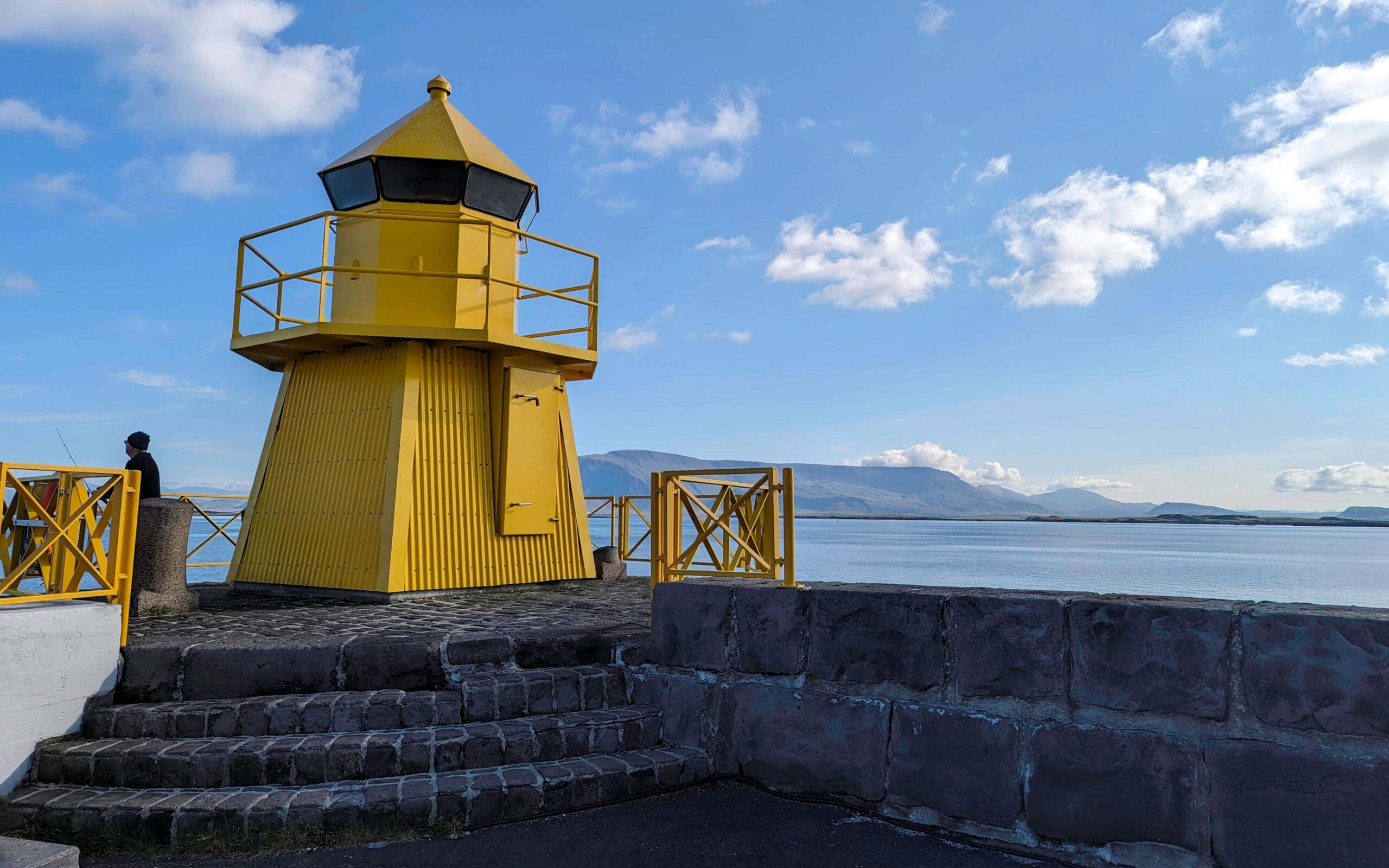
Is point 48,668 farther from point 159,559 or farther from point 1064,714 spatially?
point 1064,714

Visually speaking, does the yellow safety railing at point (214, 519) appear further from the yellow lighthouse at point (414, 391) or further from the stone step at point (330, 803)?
the stone step at point (330, 803)

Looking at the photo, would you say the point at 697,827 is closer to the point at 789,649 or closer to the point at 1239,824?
the point at 789,649

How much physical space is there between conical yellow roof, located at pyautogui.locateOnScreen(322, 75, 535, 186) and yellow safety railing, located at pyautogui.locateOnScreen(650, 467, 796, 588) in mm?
5772

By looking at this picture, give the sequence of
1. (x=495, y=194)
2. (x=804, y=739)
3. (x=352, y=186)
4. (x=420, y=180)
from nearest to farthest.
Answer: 1. (x=804, y=739)
2. (x=420, y=180)
3. (x=352, y=186)
4. (x=495, y=194)

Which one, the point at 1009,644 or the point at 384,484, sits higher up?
the point at 384,484

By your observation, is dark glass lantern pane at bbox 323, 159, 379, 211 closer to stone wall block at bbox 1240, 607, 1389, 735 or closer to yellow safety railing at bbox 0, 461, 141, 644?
yellow safety railing at bbox 0, 461, 141, 644

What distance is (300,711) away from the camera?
18.0ft

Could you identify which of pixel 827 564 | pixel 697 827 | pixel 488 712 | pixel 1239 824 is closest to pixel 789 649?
pixel 697 827

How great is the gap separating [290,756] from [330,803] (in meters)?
0.56

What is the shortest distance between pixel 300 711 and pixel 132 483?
Answer: 238 centimetres

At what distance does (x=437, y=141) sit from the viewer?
10367 millimetres

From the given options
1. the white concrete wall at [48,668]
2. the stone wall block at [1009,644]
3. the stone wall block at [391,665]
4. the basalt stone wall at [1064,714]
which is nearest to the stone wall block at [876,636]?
the basalt stone wall at [1064,714]

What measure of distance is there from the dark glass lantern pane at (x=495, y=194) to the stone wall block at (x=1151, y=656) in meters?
8.64

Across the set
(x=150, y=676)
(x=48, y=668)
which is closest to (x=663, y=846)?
(x=150, y=676)
